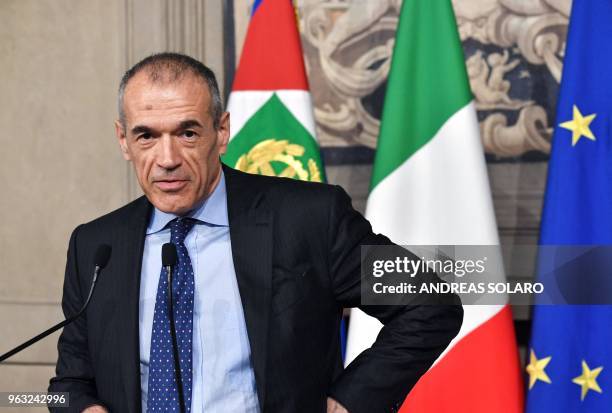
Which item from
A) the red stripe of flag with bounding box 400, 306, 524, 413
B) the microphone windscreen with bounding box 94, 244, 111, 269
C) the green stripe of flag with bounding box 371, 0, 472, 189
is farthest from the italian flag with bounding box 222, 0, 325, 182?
the microphone windscreen with bounding box 94, 244, 111, 269

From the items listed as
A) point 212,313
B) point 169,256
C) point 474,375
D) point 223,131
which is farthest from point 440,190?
point 169,256

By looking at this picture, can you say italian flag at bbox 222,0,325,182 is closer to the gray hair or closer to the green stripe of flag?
the green stripe of flag

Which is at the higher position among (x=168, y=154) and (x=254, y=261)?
(x=168, y=154)

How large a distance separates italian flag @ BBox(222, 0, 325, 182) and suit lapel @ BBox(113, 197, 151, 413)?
1.20 m

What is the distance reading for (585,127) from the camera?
2.79 meters

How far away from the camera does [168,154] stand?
1645 mm

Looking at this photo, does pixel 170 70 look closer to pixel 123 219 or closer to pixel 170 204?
pixel 170 204

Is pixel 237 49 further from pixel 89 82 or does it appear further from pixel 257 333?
pixel 257 333

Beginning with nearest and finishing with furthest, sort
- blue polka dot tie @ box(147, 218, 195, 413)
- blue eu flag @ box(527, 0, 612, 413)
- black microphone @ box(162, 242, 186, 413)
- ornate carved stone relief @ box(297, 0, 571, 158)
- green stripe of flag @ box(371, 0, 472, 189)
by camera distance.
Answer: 1. black microphone @ box(162, 242, 186, 413)
2. blue polka dot tie @ box(147, 218, 195, 413)
3. blue eu flag @ box(527, 0, 612, 413)
4. green stripe of flag @ box(371, 0, 472, 189)
5. ornate carved stone relief @ box(297, 0, 571, 158)

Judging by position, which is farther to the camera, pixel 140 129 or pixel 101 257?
pixel 140 129

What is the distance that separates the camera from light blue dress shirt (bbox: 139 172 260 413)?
1628 mm

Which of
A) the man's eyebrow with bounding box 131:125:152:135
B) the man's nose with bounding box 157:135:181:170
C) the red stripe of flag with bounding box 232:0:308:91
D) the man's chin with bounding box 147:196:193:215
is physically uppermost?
the red stripe of flag with bounding box 232:0:308:91

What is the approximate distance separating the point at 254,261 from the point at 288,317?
5.3 inches

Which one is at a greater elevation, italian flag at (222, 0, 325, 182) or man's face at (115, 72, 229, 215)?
italian flag at (222, 0, 325, 182)
